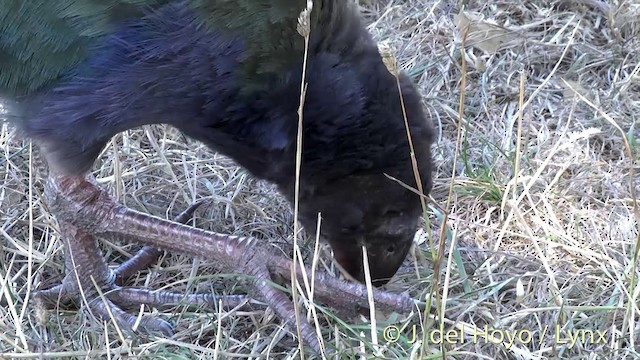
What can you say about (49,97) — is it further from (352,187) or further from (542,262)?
(542,262)

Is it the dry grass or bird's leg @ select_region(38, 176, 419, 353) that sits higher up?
bird's leg @ select_region(38, 176, 419, 353)

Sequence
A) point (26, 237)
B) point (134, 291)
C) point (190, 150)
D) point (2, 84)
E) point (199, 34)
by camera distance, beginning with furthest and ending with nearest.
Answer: point (190, 150), point (26, 237), point (134, 291), point (2, 84), point (199, 34)

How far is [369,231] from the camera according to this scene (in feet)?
7.41

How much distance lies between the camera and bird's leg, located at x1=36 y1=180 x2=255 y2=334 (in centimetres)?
240

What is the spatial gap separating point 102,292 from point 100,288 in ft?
0.05

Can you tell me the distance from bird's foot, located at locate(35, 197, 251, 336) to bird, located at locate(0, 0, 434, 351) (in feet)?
0.34

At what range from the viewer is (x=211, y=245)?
7.68 feet

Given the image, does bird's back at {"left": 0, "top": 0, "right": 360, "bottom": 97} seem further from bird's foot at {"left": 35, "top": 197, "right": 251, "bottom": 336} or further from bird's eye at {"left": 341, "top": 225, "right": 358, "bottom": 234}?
bird's foot at {"left": 35, "top": 197, "right": 251, "bottom": 336}

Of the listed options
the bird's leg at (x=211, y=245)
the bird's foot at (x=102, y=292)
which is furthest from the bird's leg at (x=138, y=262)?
the bird's leg at (x=211, y=245)

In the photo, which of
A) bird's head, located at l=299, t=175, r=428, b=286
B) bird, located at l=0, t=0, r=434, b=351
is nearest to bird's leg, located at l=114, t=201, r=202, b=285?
bird, located at l=0, t=0, r=434, b=351

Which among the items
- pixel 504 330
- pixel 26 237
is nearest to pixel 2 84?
pixel 26 237

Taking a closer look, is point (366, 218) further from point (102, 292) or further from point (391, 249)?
point (102, 292)

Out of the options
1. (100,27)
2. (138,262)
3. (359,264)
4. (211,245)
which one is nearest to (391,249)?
(359,264)

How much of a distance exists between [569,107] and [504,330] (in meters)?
1.23
